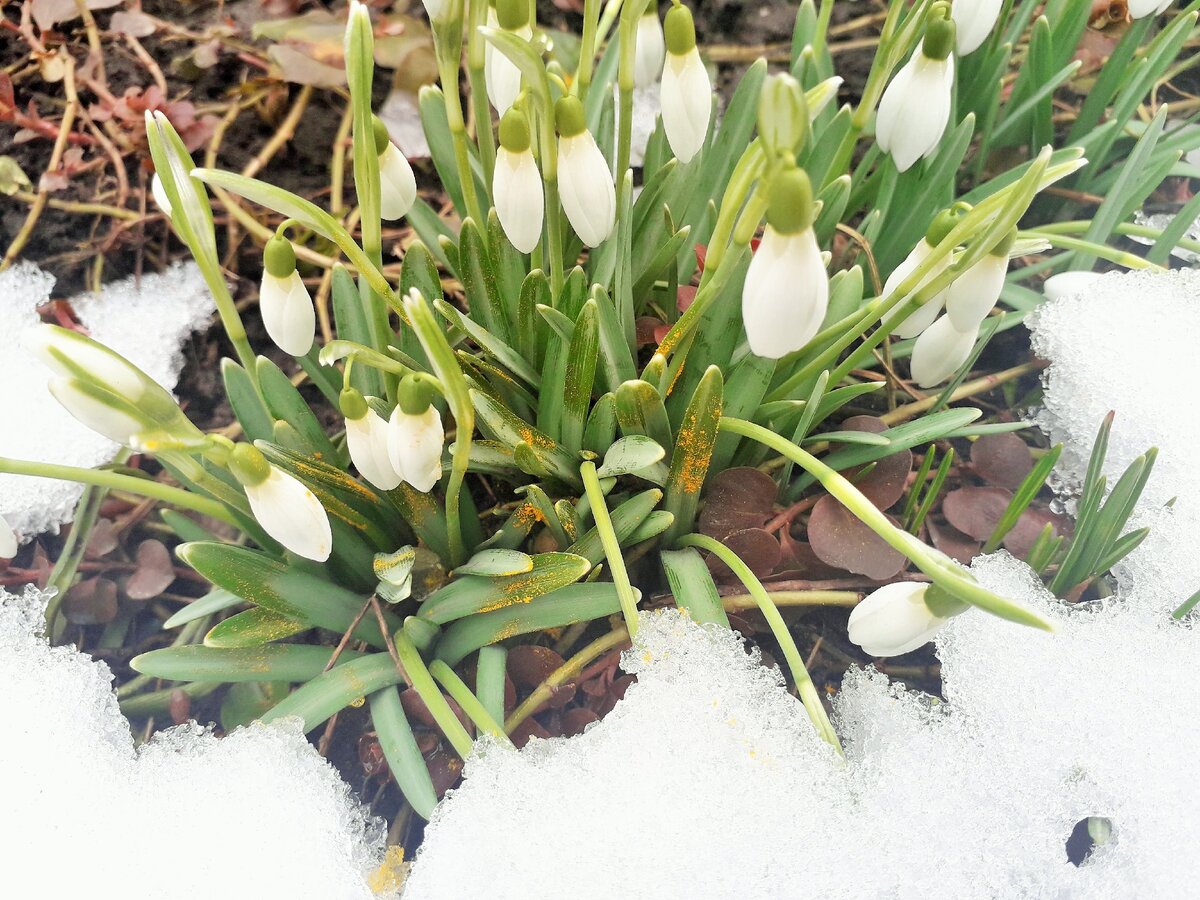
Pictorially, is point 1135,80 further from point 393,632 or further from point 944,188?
point 393,632

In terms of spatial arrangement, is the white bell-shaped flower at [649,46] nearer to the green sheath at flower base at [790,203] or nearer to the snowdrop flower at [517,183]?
the snowdrop flower at [517,183]

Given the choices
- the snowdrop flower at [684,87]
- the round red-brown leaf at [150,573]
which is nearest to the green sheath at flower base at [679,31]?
the snowdrop flower at [684,87]

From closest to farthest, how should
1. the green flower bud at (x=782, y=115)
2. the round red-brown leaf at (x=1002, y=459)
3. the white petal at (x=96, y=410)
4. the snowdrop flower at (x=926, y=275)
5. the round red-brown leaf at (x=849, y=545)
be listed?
the green flower bud at (x=782, y=115)
the white petal at (x=96, y=410)
the snowdrop flower at (x=926, y=275)
the round red-brown leaf at (x=849, y=545)
the round red-brown leaf at (x=1002, y=459)

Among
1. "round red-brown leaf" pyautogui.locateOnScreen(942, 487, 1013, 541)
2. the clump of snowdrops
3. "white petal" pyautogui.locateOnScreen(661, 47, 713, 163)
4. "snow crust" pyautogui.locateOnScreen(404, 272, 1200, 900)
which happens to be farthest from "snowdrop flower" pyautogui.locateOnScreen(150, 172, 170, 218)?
"round red-brown leaf" pyautogui.locateOnScreen(942, 487, 1013, 541)

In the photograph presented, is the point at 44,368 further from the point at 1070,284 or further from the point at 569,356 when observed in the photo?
the point at 1070,284

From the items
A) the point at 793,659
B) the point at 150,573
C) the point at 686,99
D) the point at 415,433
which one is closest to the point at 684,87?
the point at 686,99

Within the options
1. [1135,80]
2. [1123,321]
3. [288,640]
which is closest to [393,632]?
[288,640]

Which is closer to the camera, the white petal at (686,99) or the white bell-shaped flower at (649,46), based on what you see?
the white petal at (686,99)

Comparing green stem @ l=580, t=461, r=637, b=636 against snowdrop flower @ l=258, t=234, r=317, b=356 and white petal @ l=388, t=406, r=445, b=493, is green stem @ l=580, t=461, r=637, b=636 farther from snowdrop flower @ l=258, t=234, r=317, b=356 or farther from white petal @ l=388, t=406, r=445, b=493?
snowdrop flower @ l=258, t=234, r=317, b=356
